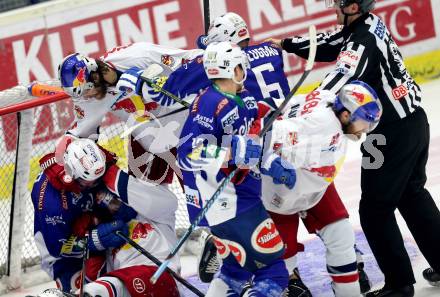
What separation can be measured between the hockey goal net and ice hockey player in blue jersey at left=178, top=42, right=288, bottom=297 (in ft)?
4.47

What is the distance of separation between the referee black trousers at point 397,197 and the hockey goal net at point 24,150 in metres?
1.46

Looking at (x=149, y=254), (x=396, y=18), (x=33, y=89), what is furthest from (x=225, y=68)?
(x=396, y=18)

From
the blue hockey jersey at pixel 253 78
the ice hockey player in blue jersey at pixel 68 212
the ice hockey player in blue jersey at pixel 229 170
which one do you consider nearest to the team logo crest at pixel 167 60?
the blue hockey jersey at pixel 253 78

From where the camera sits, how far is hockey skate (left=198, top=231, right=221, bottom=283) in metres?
4.84

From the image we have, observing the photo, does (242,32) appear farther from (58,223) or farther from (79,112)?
(58,223)

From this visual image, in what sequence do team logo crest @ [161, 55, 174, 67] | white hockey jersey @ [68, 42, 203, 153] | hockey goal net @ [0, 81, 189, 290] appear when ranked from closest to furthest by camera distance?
white hockey jersey @ [68, 42, 203, 153] → team logo crest @ [161, 55, 174, 67] → hockey goal net @ [0, 81, 189, 290]

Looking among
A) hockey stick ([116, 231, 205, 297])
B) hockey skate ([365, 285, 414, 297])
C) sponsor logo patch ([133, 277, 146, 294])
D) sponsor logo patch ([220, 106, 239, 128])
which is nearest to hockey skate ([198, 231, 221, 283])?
hockey stick ([116, 231, 205, 297])

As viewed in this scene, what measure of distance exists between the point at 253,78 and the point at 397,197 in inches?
32.9

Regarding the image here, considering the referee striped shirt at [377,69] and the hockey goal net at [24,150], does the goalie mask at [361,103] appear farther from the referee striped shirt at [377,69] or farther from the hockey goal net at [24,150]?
the hockey goal net at [24,150]

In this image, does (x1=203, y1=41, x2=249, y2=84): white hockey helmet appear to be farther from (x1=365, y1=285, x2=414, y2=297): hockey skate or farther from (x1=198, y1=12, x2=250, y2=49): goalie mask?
(x1=365, y1=285, x2=414, y2=297): hockey skate

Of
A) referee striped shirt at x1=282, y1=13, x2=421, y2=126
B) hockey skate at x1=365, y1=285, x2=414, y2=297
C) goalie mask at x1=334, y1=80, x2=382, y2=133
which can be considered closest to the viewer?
goalie mask at x1=334, y1=80, x2=382, y2=133

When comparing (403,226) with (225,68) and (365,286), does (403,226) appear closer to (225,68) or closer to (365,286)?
(365,286)

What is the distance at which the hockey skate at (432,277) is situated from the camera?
4648 millimetres

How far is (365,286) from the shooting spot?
4.77 meters
